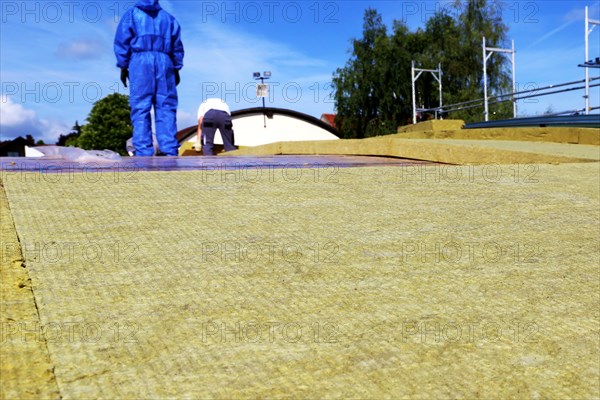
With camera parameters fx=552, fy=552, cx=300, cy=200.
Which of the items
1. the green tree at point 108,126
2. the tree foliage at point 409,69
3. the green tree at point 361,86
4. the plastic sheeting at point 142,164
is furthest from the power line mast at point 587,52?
the green tree at point 108,126

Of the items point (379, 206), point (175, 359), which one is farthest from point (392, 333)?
point (379, 206)

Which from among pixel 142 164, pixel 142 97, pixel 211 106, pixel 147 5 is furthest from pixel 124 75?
pixel 142 164

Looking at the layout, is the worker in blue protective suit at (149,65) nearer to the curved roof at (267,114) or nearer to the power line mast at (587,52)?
the power line mast at (587,52)

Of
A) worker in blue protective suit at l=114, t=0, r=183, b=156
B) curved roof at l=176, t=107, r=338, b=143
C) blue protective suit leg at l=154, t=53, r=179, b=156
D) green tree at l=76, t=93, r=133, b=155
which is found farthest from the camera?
green tree at l=76, t=93, r=133, b=155

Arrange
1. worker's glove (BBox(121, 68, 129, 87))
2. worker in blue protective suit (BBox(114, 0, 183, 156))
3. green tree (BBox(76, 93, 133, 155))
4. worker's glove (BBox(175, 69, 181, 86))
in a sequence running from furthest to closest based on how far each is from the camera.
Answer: green tree (BBox(76, 93, 133, 155)) → worker's glove (BBox(175, 69, 181, 86)) → worker's glove (BBox(121, 68, 129, 87)) → worker in blue protective suit (BBox(114, 0, 183, 156))

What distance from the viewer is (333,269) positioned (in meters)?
2.50

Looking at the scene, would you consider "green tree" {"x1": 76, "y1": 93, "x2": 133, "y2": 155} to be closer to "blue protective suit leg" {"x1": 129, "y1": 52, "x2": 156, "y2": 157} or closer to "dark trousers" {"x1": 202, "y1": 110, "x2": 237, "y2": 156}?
"dark trousers" {"x1": 202, "y1": 110, "x2": 237, "y2": 156}

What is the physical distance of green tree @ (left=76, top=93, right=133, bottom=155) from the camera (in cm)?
4825

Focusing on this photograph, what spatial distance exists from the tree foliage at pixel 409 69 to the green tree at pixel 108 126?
19.5 metres

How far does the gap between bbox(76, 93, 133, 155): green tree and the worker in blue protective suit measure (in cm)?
3844

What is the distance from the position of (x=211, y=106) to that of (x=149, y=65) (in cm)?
231

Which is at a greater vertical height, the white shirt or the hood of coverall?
the hood of coverall

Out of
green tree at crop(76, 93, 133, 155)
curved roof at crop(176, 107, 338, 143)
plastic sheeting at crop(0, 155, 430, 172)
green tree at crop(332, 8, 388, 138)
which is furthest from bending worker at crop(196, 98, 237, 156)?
green tree at crop(76, 93, 133, 155)

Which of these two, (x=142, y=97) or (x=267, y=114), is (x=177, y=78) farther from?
(x=267, y=114)
